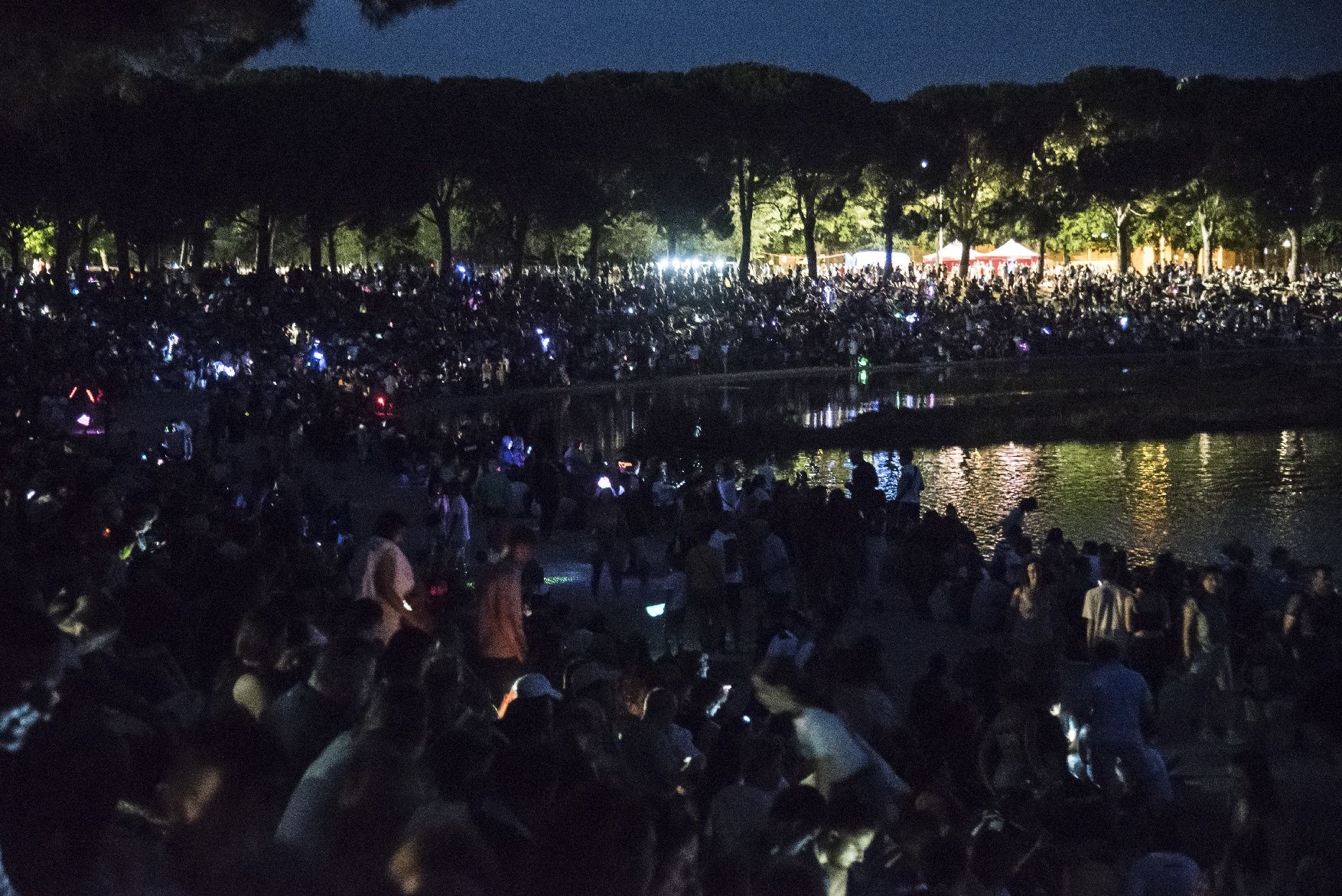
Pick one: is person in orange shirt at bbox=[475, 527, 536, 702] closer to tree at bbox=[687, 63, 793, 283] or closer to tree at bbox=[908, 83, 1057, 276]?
tree at bbox=[687, 63, 793, 283]

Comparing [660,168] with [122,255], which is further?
[660,168]

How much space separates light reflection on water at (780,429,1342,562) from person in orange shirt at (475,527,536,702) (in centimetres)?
1005

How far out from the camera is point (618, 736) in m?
5.59

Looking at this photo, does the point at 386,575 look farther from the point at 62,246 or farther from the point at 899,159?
the point at 899,159

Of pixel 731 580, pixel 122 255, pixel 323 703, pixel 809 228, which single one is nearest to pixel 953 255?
pixel 809 228

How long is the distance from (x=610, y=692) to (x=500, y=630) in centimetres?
99

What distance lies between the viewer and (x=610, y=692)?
21.8 ft

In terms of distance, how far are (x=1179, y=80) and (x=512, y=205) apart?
3582cm

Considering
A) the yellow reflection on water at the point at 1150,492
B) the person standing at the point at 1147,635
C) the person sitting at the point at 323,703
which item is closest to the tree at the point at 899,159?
the yellow reflection on water at the point at 1150,492

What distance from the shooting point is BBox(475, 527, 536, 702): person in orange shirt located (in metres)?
7.39

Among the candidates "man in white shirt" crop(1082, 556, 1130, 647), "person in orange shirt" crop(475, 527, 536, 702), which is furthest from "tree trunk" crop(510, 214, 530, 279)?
"person in orange shirt" crop(475, 527, 536, 702)

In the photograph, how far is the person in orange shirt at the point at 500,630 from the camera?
739cm

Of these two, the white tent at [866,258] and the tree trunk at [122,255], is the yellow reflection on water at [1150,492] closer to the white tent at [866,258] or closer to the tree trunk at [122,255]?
the tree trunk at [122,255]

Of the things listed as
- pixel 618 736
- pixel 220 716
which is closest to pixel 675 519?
pixel 618 736
